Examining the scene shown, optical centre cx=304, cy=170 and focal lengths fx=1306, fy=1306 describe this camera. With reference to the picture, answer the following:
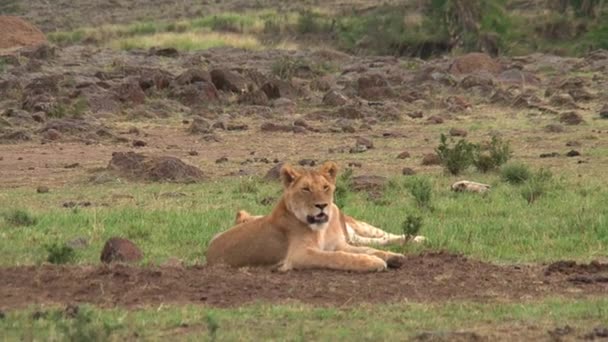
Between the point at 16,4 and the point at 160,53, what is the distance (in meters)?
27.4

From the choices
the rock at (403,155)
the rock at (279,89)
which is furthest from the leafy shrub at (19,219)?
the rock at (279,89)

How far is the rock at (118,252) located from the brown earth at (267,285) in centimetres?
76

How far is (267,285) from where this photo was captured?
9.27m

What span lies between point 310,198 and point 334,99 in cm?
2091

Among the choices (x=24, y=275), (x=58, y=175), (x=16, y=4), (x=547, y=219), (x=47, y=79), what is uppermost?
(x=24, y=275)

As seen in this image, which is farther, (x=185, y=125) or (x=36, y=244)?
(x=185, y=125)

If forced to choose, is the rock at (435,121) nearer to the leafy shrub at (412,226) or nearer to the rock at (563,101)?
the rock at (563,101)

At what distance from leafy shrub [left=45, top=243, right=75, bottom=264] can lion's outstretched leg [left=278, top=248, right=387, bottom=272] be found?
177 centimetres

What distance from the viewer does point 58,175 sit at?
19250mm

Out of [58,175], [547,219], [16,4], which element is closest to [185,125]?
[58,175]

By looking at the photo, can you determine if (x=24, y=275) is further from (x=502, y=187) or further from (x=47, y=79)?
(x=47, y=79)

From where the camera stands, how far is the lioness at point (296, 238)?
33.0 feet

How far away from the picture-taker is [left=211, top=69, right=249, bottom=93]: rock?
106 feet

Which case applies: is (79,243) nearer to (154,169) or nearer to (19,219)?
(19,219)
